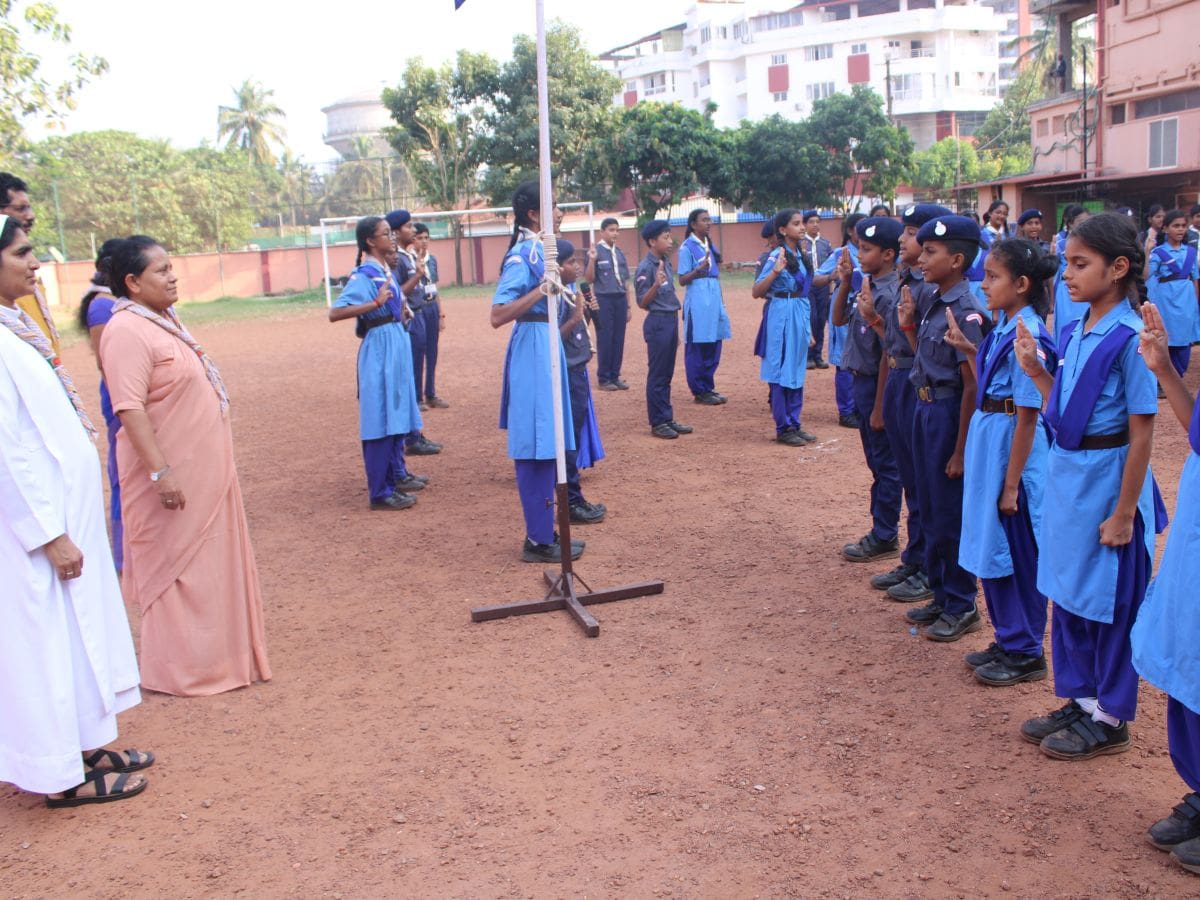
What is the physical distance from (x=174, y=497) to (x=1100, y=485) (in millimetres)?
3250

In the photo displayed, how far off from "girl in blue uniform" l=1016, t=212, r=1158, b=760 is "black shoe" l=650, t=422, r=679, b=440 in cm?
551

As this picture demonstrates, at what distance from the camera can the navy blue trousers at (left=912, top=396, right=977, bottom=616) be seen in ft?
13.8

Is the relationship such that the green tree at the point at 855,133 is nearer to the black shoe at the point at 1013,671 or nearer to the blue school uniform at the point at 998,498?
the blue school uniform at the point at 998,498

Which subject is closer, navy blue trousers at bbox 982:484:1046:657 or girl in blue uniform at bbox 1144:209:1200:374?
navy blue trousers at bbox 982:484:1046:657

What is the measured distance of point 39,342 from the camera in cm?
335

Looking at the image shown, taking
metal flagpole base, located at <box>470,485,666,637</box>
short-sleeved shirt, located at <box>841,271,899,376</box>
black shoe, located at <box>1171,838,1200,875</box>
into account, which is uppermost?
short-sleeved shirt, located at <box>841,271,899,376</box>

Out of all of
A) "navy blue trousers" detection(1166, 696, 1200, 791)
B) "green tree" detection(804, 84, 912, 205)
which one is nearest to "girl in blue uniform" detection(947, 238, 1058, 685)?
"navy blue trousers" detection(1166, 696, 1200, 791)

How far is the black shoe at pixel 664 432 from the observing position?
29.1ft

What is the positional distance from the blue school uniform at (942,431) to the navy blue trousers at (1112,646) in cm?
88

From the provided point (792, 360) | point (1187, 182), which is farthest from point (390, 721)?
point (1187, 182)

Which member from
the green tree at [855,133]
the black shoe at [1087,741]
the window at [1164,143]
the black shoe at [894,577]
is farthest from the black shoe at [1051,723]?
the green tree at [855,133]

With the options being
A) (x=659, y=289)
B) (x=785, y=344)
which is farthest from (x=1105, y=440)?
(x=659, y=289)

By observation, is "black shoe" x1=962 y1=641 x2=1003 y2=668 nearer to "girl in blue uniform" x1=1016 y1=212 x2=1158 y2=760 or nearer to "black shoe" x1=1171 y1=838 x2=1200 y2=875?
"girl in blue uniform" x1=1016 y1=212 x2=1158 y2=760

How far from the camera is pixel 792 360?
8.30 m
